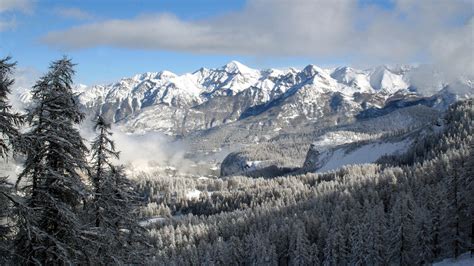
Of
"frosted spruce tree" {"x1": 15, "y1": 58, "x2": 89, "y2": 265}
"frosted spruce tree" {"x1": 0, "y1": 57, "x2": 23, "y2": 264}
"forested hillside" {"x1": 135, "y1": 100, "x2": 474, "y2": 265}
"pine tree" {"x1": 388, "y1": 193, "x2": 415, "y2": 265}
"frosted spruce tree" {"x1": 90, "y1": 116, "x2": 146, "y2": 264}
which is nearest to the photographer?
"frosted spruce tree" {"x1": 0, "y1": 57, "x2": 23, "y2": 264}

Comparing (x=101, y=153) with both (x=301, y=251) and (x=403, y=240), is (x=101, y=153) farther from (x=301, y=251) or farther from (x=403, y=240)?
(x=301, y=251)

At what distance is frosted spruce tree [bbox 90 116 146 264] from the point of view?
2692 cm

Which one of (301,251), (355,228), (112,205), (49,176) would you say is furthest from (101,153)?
(355,228)

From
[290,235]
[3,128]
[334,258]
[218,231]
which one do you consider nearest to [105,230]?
[3,128]

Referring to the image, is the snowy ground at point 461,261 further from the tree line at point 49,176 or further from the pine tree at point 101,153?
the tree line at point 49,176

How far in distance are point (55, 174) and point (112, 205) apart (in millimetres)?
11597

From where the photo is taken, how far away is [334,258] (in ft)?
344

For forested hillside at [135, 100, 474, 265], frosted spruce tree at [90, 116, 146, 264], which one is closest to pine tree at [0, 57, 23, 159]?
frosted spruce tree at [90, 116, 146, 264]

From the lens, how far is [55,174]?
1841cm

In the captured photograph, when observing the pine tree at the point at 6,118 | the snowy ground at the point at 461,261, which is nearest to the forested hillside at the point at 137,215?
the pine tree at the point at 6,118

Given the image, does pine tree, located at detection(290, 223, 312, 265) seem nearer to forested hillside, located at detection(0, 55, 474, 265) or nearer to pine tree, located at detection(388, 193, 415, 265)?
forested hillside, located at detection(0, 55, 474, 265)

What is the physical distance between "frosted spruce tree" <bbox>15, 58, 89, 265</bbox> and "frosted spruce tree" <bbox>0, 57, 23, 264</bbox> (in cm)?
136

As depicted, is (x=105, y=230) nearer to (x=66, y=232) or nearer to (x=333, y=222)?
(x=66, y=232)

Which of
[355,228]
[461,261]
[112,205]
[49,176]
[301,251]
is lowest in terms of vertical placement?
[301,251]
